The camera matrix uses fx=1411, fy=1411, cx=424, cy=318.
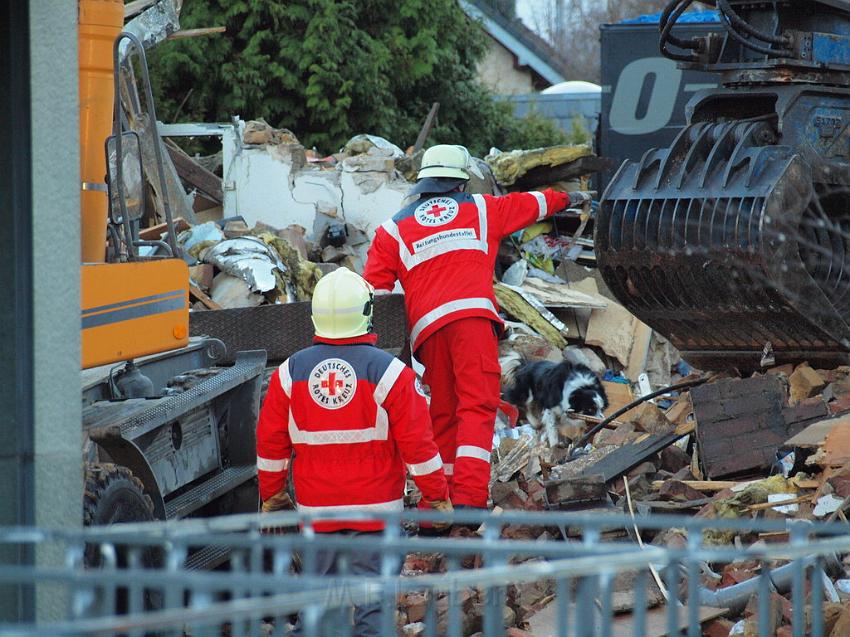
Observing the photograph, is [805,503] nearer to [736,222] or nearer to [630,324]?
[736,222]

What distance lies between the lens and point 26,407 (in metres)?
4.21

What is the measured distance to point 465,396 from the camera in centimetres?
724

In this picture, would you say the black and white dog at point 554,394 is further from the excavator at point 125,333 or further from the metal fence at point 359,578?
the metal fence at point 359,578

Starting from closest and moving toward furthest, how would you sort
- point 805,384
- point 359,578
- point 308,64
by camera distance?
point 359,578, point 805,384, point 308,64

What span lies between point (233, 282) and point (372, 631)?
7.30 metres

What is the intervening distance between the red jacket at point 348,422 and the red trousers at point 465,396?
6.58 feet

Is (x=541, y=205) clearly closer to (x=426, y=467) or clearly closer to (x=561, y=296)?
(x=426, y=467)

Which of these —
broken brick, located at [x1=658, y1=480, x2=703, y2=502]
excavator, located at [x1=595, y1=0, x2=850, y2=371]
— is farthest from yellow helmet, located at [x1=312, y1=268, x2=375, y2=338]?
excavator, located at [x1=595, y1=0, x2=850, y2=371]

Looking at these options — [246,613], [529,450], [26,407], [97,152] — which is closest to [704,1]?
[529,450]

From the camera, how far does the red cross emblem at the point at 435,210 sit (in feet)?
23.9

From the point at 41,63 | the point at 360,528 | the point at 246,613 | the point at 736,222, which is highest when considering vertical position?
the point at 41,63

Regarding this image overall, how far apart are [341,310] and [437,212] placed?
226 centimetres

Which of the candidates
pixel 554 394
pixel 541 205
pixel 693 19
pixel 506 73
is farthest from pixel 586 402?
pixel 506 73

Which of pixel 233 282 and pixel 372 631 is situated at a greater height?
pixel 233 282
